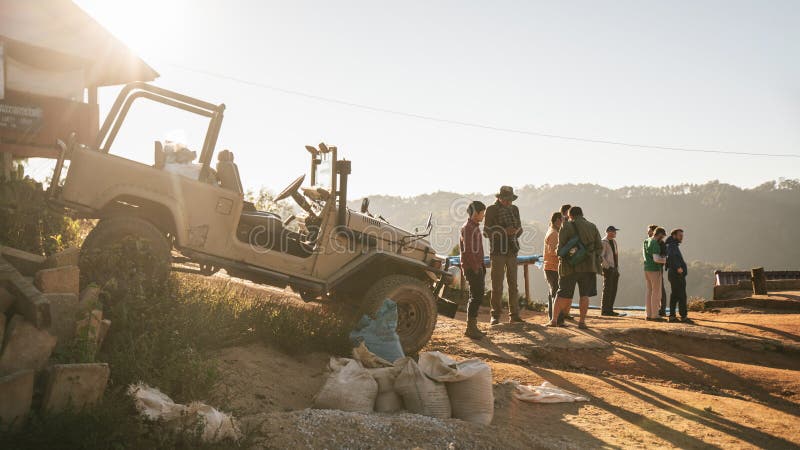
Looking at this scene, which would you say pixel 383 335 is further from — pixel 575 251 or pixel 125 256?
pixel 575 251

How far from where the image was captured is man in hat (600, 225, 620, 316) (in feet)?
40.3

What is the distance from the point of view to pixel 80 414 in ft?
10.7

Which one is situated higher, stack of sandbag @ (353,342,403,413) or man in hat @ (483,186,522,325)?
man in hat @ (483,186,522,325)

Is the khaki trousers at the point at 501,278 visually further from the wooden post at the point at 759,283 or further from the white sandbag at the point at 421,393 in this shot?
the wooden post at the point at 759,283

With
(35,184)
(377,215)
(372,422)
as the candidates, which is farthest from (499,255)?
(35,184)

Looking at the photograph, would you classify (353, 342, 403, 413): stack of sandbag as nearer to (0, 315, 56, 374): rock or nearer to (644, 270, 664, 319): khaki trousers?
(0, 315, 56, 374): rock

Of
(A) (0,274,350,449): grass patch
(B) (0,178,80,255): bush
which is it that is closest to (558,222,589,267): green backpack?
(A) (0,274,350,449): grass patch

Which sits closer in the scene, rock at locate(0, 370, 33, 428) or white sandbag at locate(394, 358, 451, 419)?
rock at locate(0, 370, 33, 428)

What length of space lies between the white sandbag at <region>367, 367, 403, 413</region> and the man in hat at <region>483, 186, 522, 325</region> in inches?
192

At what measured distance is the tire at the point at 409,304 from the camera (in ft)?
23.1

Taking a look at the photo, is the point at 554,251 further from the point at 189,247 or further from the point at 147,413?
the point at 147,413

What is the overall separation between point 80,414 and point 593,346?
7.14 meters

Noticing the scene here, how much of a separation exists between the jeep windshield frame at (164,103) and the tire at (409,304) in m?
2.45

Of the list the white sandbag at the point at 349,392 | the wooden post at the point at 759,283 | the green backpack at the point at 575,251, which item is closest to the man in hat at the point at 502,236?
the green backpack at the point at 575,251
